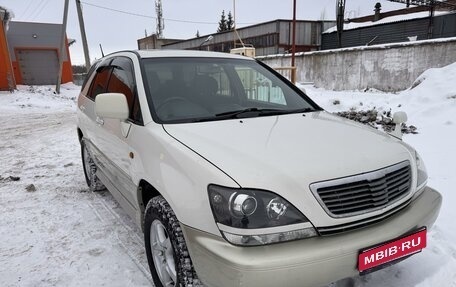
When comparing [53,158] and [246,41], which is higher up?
[246,41]

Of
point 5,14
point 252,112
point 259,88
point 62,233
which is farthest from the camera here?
point 5,14

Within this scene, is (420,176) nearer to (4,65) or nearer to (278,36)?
(4,65)

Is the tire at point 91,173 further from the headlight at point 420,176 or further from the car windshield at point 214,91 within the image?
the headlight at point 420,176

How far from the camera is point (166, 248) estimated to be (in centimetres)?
223

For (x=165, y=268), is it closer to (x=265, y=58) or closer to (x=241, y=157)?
(x=241, y=157)

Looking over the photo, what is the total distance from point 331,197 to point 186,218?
2.49ft

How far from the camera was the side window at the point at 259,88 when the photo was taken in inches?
126

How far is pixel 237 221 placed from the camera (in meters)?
1.69

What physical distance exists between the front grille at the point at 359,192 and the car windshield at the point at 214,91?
1027 mm

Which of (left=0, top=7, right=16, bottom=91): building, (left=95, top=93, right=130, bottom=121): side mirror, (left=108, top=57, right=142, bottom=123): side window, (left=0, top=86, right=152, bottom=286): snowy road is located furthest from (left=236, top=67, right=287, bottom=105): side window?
(left=0, top=7, right=16, bottom=91): building

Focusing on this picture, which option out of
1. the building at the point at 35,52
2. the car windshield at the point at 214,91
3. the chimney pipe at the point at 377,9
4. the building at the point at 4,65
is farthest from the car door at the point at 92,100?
the chimney pipe at the point at 377,9

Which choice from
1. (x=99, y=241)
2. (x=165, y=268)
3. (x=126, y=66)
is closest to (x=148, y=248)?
(x=165, y=268)

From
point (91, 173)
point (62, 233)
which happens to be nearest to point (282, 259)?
point (62, 233)

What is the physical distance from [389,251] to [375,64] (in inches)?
574
